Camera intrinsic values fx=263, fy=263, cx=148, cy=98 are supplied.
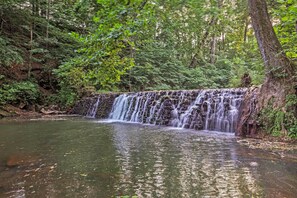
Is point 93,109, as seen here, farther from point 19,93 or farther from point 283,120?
point 283,120

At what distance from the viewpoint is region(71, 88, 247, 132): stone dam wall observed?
7156 millimetres

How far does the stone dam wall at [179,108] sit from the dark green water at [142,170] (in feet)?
7.67

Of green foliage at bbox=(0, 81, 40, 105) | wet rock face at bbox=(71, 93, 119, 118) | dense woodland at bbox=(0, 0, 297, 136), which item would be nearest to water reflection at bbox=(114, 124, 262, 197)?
dense woodland at bbox=(0, 0, 297, 136)

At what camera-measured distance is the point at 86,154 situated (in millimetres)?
4039

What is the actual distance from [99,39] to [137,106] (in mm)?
6404

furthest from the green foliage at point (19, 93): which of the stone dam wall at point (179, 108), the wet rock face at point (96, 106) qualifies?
the stone dam wall at point (179, 108)

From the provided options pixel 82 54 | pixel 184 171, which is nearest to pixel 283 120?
pixel 184 171

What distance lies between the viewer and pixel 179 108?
8.55 metres

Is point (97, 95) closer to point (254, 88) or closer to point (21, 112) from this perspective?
point (21, 112)

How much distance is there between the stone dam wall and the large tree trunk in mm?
877

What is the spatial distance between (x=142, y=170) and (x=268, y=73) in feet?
12.8

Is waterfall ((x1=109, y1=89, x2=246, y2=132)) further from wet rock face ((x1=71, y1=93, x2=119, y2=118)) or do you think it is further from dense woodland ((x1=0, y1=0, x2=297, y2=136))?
dense woodland ((x1=0, y1=0, x2=297, y2=136))

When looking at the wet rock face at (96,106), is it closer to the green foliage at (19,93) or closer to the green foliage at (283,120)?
the green foliage at (19,93)

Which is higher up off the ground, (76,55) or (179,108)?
(76,55)
